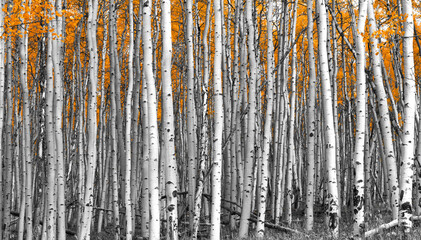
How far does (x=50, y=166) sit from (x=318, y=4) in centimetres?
531

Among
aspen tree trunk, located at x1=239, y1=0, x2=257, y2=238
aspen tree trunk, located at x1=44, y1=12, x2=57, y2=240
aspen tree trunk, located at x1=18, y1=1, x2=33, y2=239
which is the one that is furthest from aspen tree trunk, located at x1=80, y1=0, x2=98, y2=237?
aspen tree trunk, located at x1=239, y1=0, x2=257, y2=238

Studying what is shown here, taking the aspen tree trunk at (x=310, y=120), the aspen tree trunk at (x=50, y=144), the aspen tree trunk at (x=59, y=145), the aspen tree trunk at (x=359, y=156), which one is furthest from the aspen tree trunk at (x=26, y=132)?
the aspen tree trunk at (x=359, y=156)

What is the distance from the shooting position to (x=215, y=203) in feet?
19.4

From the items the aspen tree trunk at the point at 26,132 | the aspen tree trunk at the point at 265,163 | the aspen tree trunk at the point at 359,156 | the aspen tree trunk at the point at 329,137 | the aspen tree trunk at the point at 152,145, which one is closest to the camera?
Answer: the aspen tree trunk at the point at 152,145

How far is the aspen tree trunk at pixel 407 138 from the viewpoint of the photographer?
5.09 m

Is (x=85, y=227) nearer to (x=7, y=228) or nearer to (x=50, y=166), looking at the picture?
(x=50, y=166)

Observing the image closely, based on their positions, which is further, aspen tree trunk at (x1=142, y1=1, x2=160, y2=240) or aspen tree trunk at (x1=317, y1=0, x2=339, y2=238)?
aspen tree trunk at (x1=317, y1=0, x2=339, y2=238)

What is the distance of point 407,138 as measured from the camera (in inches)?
205

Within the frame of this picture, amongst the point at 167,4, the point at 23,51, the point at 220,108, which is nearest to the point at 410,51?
the point at 220,108

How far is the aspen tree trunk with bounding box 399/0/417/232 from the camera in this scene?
509 centimetres

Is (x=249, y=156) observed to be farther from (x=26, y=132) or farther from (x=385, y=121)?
(x=26, y=132)

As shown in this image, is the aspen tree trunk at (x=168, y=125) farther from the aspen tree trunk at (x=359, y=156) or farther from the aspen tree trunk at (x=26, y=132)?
the aspen tree trunk at (x=26, y=132)

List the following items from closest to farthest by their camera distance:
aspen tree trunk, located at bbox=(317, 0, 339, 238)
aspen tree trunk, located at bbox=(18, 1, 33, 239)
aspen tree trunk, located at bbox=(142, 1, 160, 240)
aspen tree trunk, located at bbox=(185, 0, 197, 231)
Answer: aspen tree trunk, located at bbox=(142, 1, 160, 240), aspen tree trunk, located at bbox=(317, 0, 339, 238), aspen tree trunk, located at bbox=(185, 0, 197, 231), aspen tree trunk, located at bbox=(18, 1, 33, 239)

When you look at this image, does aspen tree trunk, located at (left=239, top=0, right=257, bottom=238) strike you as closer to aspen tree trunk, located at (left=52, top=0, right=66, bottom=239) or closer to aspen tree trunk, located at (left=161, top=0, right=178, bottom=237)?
aspen tree trunk, located at (left=161, top=0, right=178, bottom=237)
